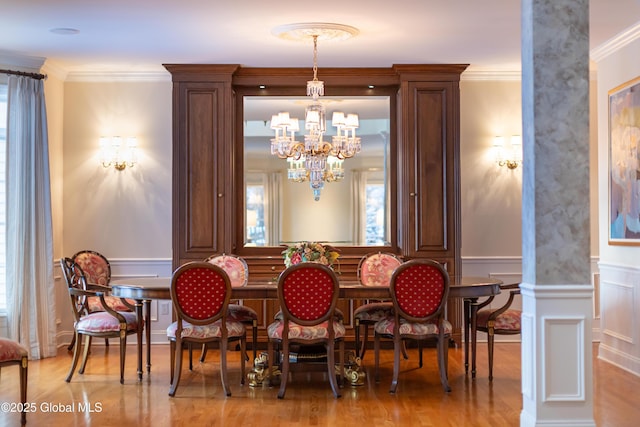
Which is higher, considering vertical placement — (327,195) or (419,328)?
(327,195)

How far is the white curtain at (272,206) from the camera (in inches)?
312

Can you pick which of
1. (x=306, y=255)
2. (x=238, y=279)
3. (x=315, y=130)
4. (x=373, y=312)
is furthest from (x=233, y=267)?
(x=315, y=130)

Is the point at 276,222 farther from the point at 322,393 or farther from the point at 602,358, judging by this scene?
the point at 602,358

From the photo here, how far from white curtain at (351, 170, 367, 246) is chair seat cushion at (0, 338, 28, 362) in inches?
157

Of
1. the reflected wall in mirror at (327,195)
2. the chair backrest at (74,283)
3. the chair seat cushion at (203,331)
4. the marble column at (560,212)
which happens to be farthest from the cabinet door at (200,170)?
the marble column at (560,212)

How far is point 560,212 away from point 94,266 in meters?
4.94

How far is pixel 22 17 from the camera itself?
5.79 metres

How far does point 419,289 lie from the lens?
5602 mm

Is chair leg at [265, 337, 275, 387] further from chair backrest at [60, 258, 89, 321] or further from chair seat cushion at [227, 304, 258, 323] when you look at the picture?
chair backrest at [60, 258, 89, 321]

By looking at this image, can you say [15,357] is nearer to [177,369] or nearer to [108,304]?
[177,369]

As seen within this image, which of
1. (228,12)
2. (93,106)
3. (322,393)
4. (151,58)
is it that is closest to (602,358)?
(322,393)

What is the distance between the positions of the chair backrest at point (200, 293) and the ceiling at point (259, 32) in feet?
6.34

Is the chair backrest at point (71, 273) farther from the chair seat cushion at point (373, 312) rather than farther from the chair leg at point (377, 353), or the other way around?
the chair leg at point (377, 353)

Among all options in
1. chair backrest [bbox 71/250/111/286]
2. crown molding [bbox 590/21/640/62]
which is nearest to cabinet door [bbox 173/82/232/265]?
chair backrest [bbox 71/250/111/286]
